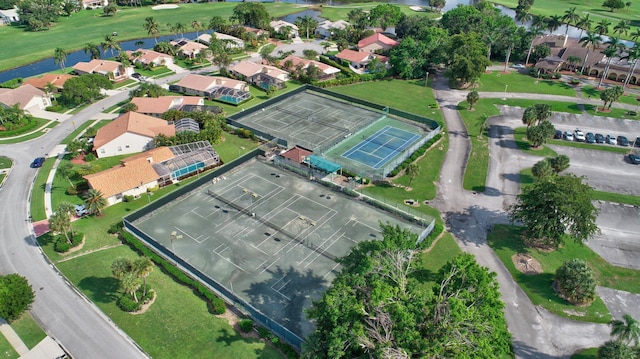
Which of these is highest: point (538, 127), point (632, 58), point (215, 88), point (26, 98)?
point (632, 58)

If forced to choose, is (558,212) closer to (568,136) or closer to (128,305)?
(568,136)

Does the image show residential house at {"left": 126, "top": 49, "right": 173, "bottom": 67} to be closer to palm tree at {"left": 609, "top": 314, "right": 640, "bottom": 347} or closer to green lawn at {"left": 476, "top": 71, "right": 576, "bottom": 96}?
green lawn at {"left": 476, "top": 71, "right": 576, "bottom": 96}

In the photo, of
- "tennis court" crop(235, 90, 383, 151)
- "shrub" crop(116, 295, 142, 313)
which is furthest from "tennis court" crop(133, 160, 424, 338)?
"tennis court" crop(235, 90, 383, 151)

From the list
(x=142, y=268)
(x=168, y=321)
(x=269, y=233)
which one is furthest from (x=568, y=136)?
(x=142, y=268)

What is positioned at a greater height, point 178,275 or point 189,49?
point 189,49

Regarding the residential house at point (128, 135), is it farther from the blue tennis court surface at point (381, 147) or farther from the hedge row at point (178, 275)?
the blue tennis court surface at point (381, 147)

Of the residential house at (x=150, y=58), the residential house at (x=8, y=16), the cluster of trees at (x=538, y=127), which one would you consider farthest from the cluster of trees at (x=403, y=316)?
the residential house at (x=8, y=16)
